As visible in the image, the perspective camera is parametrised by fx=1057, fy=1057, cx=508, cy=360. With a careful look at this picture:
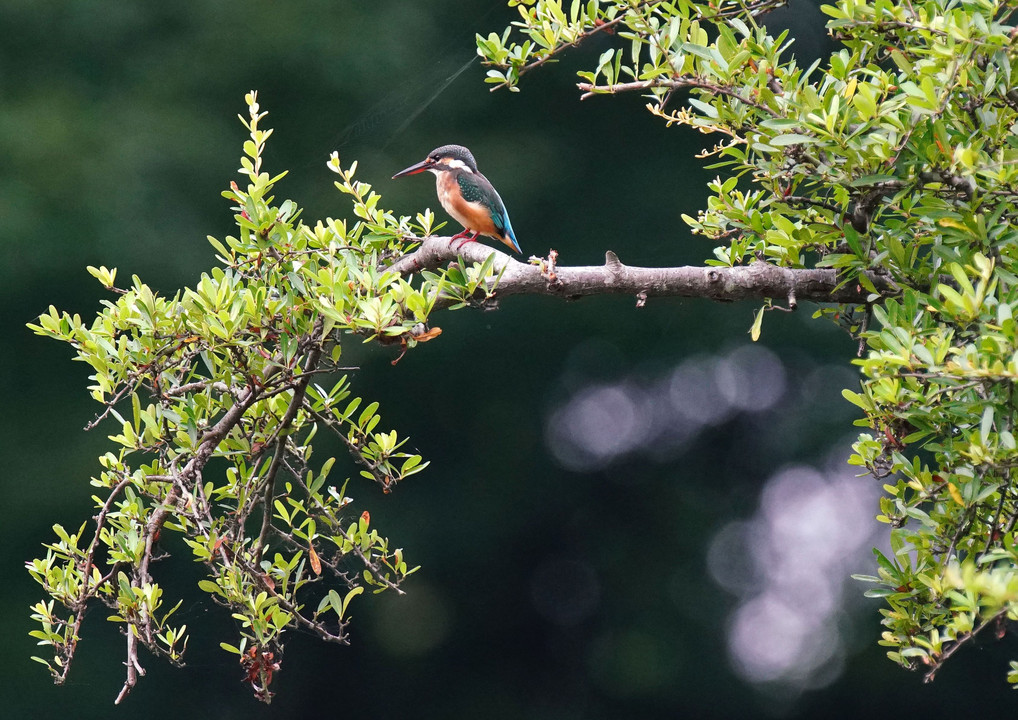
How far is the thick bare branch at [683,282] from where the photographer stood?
149 centimetres

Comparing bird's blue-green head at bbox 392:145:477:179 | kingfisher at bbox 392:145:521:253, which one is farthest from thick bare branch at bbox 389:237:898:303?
bird's blue-green head at bbox 392:145:477:179

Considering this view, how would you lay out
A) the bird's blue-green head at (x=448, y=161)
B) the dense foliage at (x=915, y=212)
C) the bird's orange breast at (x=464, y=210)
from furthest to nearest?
the bird's blue-green head at (x=448, y=161) → the bird's orange breast at (x=464, y=210) → the dense foliage at (x=915, y=212)

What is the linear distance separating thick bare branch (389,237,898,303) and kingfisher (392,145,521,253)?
754mm

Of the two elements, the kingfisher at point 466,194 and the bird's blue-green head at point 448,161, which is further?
the bird's blue-green head at point 448,161

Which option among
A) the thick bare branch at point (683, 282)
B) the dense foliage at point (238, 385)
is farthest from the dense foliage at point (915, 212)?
the dense foliage at point (238, 385)

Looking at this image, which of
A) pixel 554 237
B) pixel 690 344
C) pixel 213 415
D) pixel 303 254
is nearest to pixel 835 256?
pixel 303 254

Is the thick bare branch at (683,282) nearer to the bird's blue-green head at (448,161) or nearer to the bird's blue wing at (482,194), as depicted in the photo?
the bird's blue wing at (482,194)

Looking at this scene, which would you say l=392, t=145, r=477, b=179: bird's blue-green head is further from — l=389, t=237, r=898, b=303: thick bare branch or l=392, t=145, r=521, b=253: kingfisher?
l=389, t=237, r=898, b=303: thick bare branch

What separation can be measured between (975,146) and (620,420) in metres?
4.51

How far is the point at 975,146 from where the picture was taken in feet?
4.16

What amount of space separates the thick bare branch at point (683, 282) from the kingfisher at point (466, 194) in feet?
2.47

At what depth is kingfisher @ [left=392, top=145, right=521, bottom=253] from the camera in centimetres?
230

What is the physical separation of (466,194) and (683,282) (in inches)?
35.5

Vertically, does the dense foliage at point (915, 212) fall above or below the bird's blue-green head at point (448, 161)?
below
